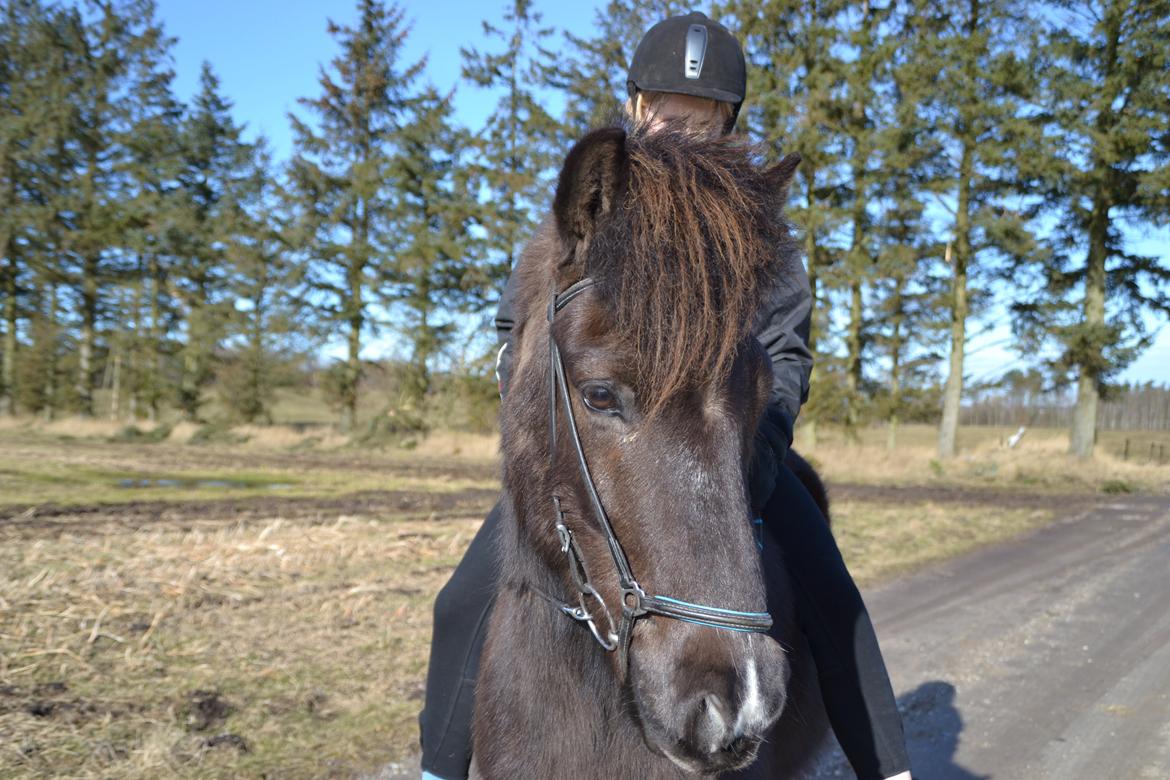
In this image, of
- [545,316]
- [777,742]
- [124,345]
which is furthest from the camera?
[124,345]

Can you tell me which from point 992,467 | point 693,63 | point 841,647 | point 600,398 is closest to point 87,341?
point 992,467

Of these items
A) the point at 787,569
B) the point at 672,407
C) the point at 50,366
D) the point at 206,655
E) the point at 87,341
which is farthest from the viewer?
the point at 87,341

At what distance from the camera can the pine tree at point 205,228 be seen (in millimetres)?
32938

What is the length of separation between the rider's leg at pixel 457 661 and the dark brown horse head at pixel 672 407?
0.91 metres

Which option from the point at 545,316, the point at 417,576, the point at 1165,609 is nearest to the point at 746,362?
the point at 545,316

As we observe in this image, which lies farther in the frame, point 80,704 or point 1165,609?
point 1165,609

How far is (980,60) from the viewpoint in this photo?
76.7ft

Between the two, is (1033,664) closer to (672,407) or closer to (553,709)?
(553,709)

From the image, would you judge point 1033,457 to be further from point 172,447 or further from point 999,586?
point 172,447

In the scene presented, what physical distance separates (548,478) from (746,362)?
0.56m

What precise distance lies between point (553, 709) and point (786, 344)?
135cm

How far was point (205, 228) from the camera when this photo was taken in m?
33.9

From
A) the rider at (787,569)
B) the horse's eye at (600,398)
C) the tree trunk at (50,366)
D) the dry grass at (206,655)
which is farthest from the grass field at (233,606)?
the tree trunk at (50,366)

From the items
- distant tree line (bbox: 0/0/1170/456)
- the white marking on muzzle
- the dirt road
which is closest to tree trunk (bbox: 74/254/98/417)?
distant tree line (bbox: 0/0/1170/456)
